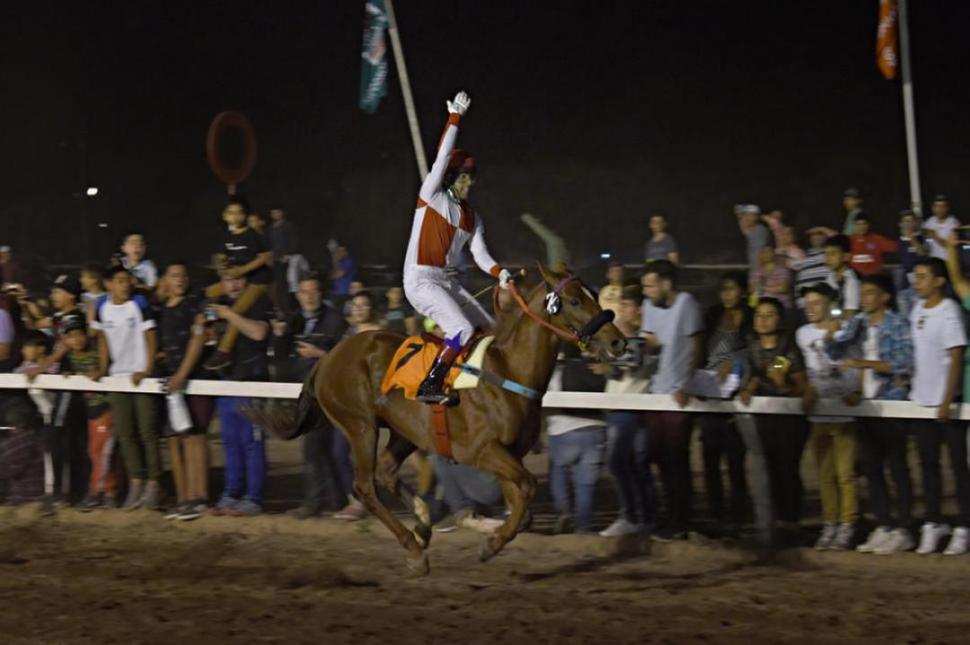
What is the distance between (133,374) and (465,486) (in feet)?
9.43

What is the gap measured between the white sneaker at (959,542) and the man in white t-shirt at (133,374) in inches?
233

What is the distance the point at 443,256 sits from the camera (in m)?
8.48

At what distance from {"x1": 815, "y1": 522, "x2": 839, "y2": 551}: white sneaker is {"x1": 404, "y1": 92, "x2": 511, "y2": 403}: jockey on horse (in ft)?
8.40

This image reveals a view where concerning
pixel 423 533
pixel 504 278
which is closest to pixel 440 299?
pixel 504 278

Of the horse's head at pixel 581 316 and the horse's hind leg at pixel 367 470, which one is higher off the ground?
the horse's head at pixel 581 316

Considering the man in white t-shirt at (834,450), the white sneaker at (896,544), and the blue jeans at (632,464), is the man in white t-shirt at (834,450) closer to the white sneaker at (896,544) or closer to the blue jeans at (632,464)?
the white sneaker at (896,544)

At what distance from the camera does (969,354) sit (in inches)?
337

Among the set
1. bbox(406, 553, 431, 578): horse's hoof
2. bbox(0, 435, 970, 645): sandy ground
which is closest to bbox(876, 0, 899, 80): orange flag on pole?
bbox(0, 435, 970, 645): sandy ground

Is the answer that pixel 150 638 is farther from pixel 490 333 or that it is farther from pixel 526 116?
pixel 526 116

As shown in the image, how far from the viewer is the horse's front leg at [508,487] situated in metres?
7.75

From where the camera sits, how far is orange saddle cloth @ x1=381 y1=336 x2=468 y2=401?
827 centimetres

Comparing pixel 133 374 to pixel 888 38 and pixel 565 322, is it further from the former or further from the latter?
pixel 888 38

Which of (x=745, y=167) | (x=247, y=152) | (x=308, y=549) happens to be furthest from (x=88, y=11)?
(x=308, y=549)

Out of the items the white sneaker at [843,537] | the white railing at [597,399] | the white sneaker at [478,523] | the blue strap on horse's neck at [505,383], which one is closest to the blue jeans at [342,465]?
the white railing at [597,399]
